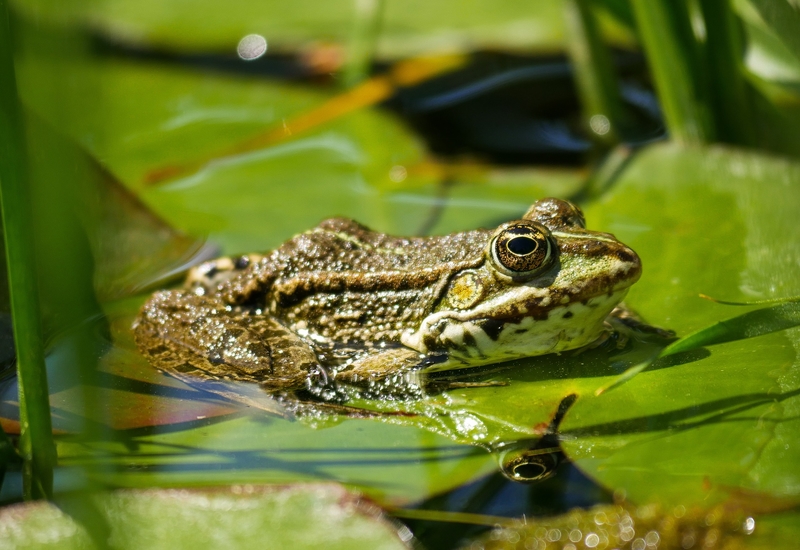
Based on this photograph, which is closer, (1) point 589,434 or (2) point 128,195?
(1) point 589,434

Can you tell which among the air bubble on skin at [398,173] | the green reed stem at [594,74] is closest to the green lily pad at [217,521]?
the air bubble on skin at [398,173]

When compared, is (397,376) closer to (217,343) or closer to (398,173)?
(217,343)

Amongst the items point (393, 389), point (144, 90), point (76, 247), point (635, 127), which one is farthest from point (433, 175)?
point (76, 247)

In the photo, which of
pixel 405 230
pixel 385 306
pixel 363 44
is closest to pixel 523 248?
pixel 385 306

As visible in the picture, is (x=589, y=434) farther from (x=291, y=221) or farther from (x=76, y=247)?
(x=291, y=221)

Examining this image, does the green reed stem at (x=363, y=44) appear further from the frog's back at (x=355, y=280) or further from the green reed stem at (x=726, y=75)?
the frog's back at (x=355, y=280)

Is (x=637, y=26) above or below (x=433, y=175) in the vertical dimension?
above
